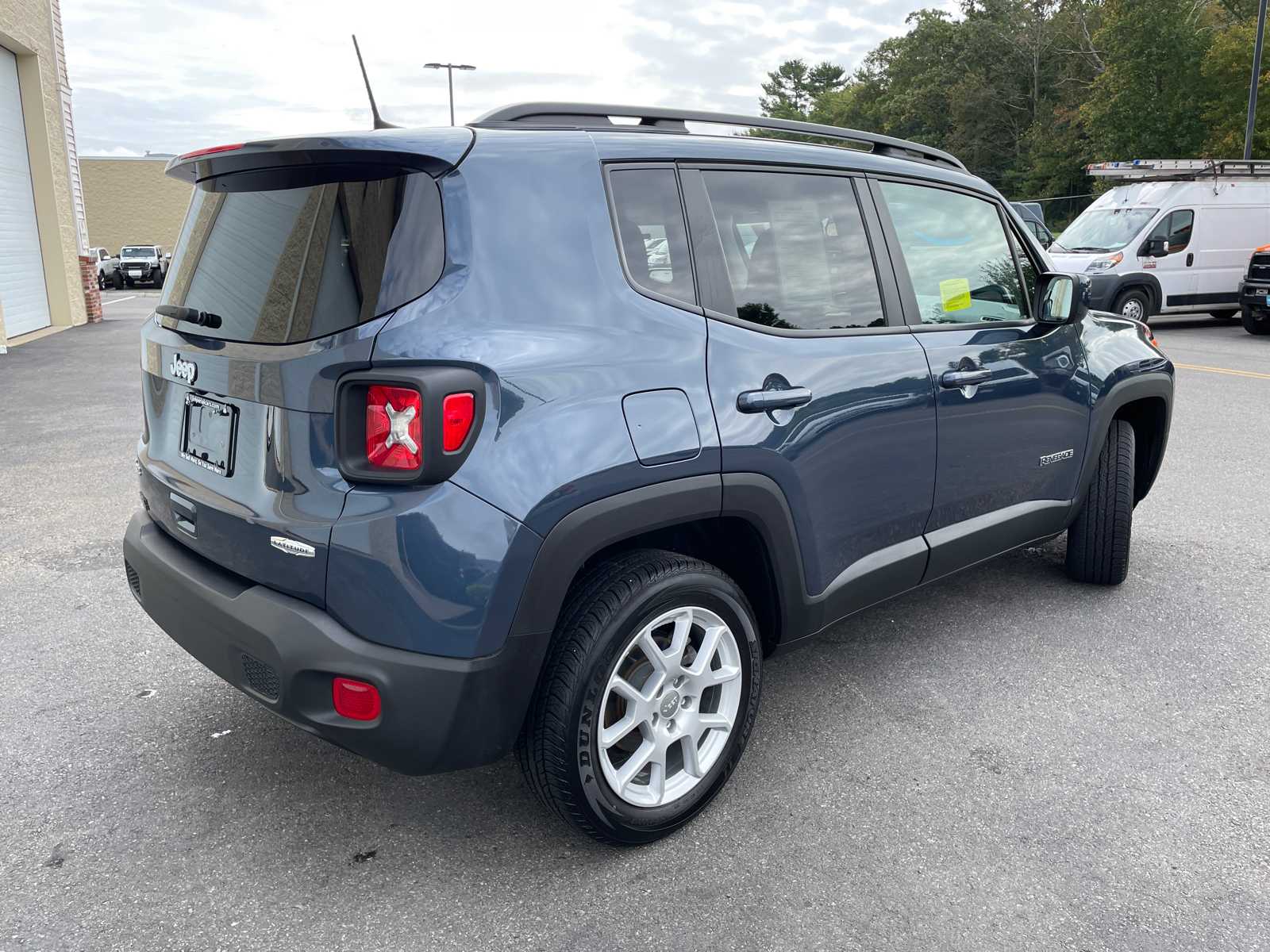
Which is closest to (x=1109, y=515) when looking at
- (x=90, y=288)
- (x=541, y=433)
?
(x=541, y=433)

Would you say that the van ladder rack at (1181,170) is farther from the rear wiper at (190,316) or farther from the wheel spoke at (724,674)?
the rear wiper at (190,316)

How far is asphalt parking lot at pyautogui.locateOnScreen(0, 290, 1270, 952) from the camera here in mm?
2271

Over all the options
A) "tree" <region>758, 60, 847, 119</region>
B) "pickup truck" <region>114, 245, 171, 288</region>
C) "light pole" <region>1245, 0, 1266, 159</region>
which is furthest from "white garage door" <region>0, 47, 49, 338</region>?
"tree" <region>758, 60, 847, 119</region>

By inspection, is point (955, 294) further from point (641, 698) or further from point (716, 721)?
point (641, 698)

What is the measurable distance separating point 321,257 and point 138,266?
38407 millimetres

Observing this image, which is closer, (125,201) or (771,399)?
(771,399)

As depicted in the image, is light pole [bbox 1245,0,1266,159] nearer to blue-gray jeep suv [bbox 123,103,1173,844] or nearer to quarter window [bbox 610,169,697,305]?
blue-gray jeep suv [bbox 123,103,1173,844]

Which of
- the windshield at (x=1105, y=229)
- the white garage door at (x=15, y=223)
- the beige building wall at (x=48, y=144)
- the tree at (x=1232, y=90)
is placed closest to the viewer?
the white garage door at (x=15, y=223)

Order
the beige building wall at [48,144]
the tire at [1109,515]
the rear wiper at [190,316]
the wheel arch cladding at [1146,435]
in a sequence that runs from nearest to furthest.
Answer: the rear wiper at [190,316], the tire at [1109,515], the wheel arch cladding at [1146,435], the beige building wall at [48,144]

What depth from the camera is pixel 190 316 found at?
261cm

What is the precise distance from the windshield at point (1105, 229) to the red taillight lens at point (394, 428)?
592 inches

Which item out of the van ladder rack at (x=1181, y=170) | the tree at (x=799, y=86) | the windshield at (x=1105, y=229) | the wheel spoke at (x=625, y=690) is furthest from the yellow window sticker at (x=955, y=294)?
the tree at (x=799, y=86)

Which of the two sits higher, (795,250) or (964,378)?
(795,250)

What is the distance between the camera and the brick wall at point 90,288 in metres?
18.0
